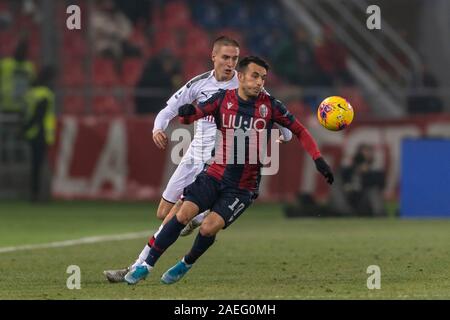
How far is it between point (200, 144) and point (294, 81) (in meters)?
12.9

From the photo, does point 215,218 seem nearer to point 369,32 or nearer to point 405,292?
point 405,292

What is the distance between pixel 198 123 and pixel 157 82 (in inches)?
447

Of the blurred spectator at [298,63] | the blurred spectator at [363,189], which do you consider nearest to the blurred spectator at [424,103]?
the blurred spectator at [298,63]

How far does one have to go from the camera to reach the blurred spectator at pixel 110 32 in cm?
2670

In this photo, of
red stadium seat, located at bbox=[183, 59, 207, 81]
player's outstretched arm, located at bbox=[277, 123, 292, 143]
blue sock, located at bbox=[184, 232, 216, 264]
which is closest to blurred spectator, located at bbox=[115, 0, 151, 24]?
red stadium seat, located at bbox=[183, 59, 207, 81]

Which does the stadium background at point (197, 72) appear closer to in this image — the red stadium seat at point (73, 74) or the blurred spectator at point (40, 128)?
the red stadium seat at point (73, 74)

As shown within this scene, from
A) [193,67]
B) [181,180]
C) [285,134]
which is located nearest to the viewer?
[285,134]

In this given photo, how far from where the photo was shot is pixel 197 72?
25.8 m

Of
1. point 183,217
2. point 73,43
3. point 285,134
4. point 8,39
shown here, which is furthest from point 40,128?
point 183,217

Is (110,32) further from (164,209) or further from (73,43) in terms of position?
(164,209)

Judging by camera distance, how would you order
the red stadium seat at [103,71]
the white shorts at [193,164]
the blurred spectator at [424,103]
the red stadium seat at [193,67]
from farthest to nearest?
the red stadium seat at [103,71] → the red stadium seat at [193,67] → the blurred spectator at [424,103] → the white shorts at [193,164]

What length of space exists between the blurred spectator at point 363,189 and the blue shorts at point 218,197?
9604 millimetres

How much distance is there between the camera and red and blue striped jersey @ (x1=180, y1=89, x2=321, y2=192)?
1032 cm
